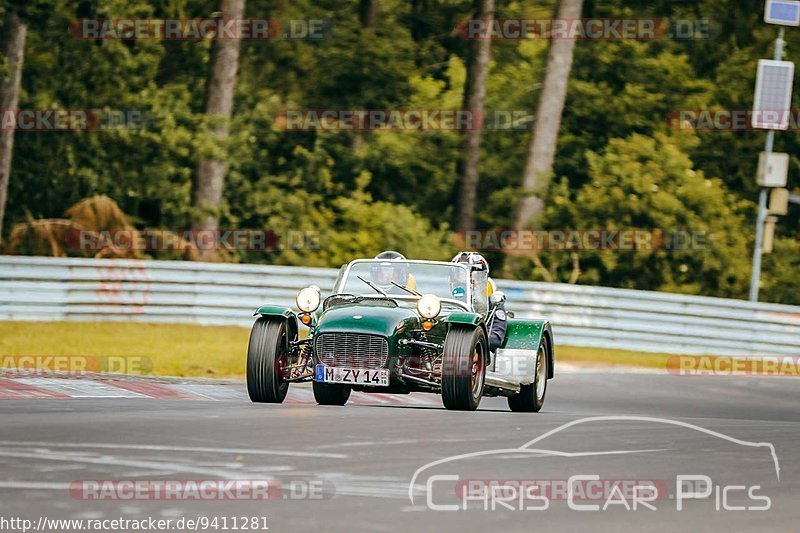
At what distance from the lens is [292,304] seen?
2620cm

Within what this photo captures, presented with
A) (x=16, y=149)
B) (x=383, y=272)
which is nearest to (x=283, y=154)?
(x=16, y=149)

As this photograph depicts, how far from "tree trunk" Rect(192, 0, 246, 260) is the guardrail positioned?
20.1 ft

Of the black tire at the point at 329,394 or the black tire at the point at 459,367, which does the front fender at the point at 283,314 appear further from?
the black tire at the point at 459,367

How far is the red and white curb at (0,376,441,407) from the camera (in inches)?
599

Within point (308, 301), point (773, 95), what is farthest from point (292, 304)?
point (308, 301)

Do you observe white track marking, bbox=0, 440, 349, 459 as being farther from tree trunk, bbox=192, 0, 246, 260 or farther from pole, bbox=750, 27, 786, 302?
tree trunk, bbox=192, 0, 246, 260

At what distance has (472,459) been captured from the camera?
1081 cm

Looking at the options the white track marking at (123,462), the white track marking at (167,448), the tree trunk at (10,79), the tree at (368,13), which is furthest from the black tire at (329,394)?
the tree at (368,13)

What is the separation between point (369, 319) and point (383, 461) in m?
3.81

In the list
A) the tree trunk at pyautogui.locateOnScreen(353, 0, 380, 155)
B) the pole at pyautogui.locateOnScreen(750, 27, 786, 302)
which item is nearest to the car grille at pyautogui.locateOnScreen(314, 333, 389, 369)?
the pole at pyautogui.locateOnScreen(750, 27, 786, 302)

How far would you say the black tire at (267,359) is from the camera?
567 inches

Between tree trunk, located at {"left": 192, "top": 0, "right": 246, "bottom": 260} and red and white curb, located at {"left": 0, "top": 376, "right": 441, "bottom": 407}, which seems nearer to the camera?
red and white curb, located at {"left": 0, "top": 376, "right": 441, "bottom": 407}

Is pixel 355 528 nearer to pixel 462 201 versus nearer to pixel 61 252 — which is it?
pixel 61 252

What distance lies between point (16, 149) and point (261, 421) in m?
23.3
